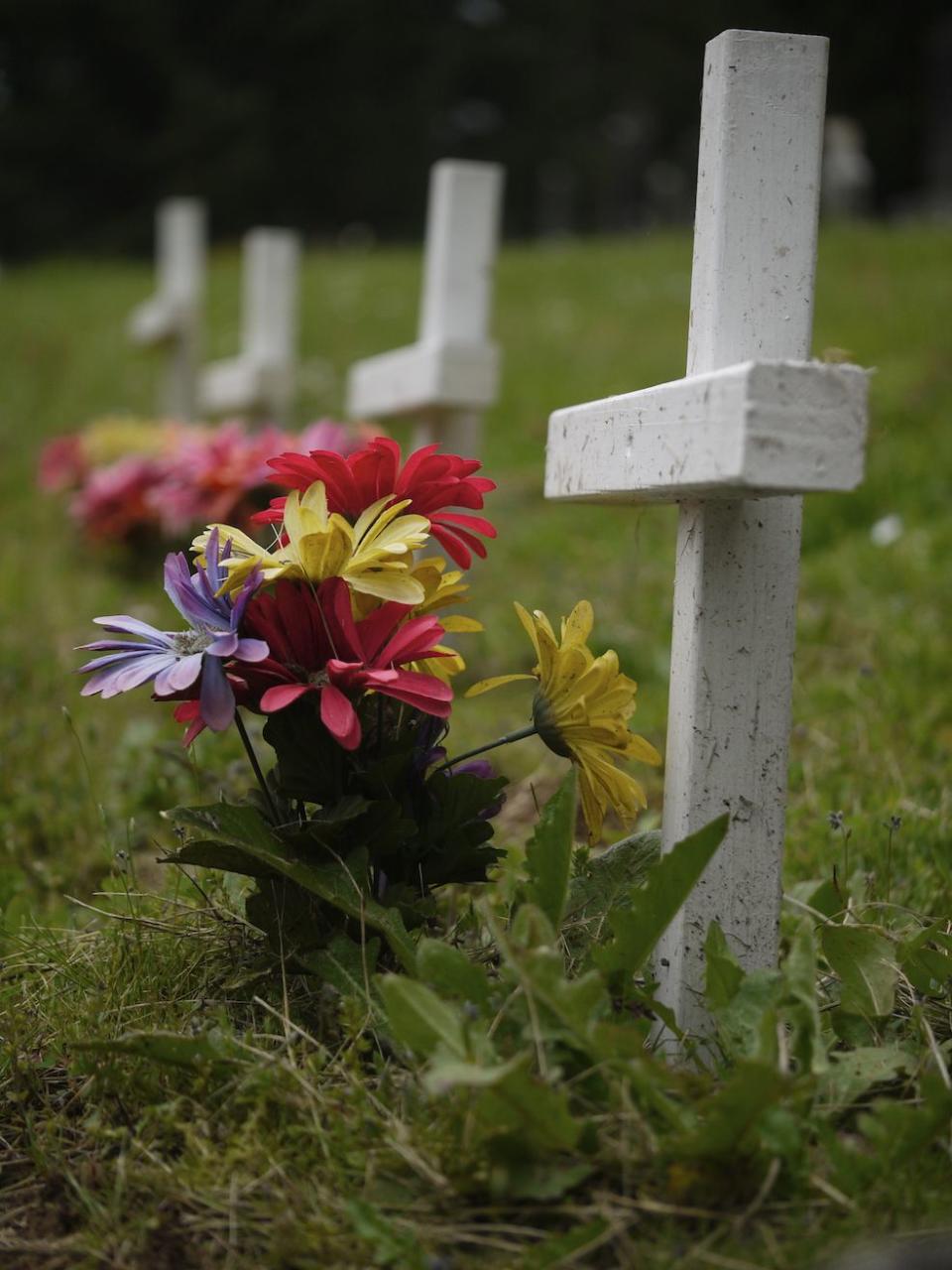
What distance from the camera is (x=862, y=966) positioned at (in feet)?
4.78

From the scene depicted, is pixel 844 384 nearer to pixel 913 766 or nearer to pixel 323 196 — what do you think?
pixel 913 766

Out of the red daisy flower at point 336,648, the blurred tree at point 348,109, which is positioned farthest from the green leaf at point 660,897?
the blurred tree at point 348,109

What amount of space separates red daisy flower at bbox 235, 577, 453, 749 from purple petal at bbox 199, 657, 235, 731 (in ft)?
0.17

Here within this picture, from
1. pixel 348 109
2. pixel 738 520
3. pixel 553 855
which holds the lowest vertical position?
pixel 553 855

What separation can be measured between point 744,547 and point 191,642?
2.17 ft

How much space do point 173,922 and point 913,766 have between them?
1472 mm

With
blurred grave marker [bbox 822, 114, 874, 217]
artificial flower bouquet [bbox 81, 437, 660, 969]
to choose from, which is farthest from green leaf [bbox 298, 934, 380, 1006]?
blurred grave marker [bbox 822, 114, 874, 217]

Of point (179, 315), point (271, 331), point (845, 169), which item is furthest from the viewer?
point (845, 169)

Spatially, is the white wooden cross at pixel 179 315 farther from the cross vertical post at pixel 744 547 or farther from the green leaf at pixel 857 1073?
the green leaf at pixel 857 1073

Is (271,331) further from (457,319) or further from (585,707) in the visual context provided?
(585,707)

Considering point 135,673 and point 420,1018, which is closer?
point 420,1018

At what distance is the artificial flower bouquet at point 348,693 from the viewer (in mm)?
1405

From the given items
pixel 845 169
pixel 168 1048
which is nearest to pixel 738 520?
pixel 168 1048

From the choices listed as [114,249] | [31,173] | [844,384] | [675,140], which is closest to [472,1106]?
[844,384]
